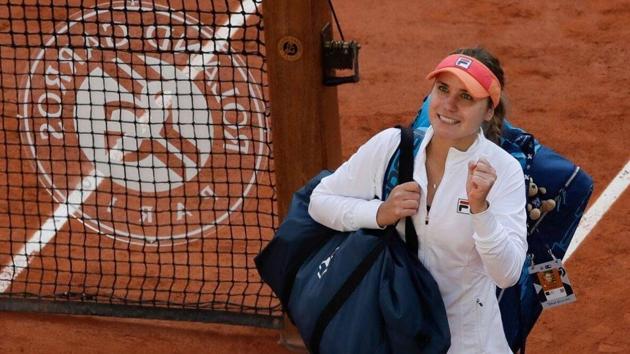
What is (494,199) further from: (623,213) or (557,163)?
(623,213)

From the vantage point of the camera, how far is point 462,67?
408 centimetres

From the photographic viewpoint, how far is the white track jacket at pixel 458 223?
4.10m

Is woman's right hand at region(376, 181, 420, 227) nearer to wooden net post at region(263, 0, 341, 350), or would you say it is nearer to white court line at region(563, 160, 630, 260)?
wooden net post at region(263, 0, 341, 350)

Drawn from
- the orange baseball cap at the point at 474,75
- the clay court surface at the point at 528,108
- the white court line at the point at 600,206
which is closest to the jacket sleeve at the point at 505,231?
the orange baseball cap at the point at 474,75

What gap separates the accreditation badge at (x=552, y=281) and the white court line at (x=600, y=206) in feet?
8.49

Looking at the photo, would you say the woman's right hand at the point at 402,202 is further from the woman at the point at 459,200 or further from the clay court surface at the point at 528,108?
the clay court surface at the point at 528,108

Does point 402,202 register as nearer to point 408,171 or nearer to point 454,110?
point 408,171

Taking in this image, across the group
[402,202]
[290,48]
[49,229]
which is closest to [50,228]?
[49,229]

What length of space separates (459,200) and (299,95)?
1743 mm

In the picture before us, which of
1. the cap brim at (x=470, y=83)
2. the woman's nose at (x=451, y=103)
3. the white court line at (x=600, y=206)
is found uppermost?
the cap brim at (x=470, y=83)

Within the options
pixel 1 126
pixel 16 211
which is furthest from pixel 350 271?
pixel 1 126

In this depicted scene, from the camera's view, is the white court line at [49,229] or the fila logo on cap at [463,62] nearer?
the fila logo on cap at [463,62]

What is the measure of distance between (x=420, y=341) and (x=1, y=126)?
5.12 m

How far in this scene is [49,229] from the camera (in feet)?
25.7
